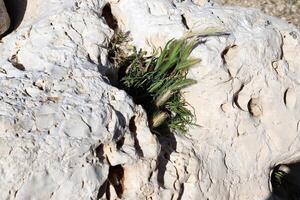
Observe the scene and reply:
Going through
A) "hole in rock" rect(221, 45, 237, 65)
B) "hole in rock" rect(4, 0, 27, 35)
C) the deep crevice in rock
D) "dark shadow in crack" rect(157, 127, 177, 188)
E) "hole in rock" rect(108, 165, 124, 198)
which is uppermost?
"hole in rock" rect(221, 45, 237, 65)

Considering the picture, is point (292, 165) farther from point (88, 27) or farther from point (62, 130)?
point (62, 130)

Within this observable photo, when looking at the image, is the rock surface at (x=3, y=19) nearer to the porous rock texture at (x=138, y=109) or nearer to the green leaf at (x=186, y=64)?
the porous rock texture at (x=138, y=109)

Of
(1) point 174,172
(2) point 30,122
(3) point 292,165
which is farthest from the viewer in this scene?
(3) point 292,165

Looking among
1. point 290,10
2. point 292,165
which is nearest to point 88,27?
point 292,165

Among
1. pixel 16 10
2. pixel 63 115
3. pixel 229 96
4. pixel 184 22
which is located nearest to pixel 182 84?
pixel 229 96

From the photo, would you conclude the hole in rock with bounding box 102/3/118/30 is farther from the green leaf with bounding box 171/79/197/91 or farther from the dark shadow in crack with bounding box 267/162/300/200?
the dark shadow in crack with bounding box 267/162/300/200

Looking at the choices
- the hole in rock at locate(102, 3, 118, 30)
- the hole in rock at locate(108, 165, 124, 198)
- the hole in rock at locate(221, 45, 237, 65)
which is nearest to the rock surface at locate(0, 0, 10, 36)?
the hole in rock at locate(102, 3, 118, 30)
